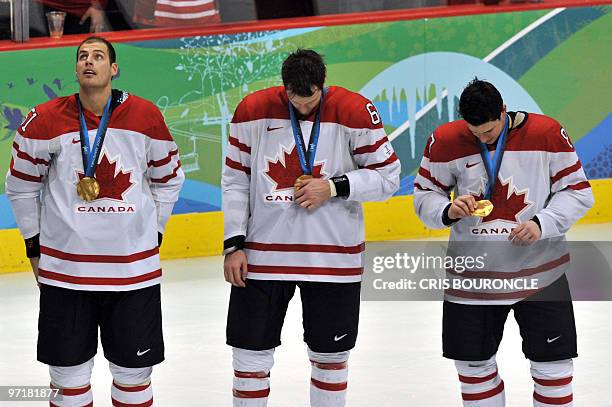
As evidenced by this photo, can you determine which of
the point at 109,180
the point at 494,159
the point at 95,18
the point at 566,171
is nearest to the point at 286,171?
the point at 109,180

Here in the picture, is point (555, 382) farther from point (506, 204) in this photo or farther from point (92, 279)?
point (92, 279)

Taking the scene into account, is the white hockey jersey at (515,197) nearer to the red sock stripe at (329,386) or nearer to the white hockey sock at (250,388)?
the red sock stripe at (329,386)

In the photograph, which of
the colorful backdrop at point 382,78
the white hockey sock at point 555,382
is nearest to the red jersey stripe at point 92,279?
the white hockey sock at point 555,382

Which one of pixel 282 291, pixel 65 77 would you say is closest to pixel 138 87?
pixel 65 77

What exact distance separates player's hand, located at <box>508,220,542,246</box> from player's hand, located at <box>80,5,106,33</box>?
5147 millimetres

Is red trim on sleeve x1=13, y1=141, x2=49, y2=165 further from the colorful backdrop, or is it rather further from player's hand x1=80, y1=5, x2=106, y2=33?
player's hand x1=80, y1=5, x2=106, y2=33

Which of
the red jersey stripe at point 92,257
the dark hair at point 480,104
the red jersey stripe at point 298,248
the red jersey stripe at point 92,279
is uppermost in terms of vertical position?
the dark hair at point 480,104

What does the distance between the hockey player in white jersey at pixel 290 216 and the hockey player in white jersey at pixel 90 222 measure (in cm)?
32

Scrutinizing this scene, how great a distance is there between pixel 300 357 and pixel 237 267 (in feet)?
6.42

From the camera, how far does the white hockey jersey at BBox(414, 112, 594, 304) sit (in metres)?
4.81

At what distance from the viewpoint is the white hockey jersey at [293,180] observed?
4.96 meters

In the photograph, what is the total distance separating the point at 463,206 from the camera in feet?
15.4

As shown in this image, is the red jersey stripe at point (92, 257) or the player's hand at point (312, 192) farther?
the player's hand at point (312, 192)

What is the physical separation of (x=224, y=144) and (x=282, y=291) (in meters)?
4.28
